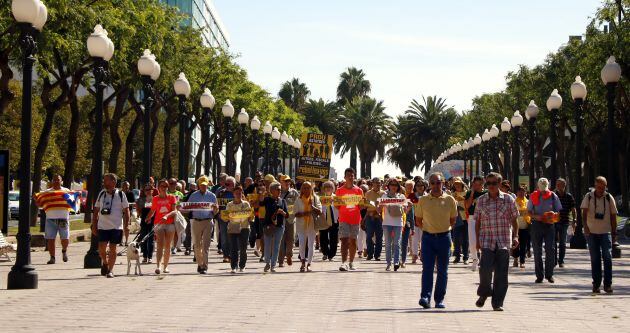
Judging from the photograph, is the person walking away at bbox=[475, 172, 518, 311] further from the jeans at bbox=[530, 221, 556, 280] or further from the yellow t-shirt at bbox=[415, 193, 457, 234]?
the jeans at bbox=[530, 221, 556, 280]

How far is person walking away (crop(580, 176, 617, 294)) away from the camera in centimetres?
1752

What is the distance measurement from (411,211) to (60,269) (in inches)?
257

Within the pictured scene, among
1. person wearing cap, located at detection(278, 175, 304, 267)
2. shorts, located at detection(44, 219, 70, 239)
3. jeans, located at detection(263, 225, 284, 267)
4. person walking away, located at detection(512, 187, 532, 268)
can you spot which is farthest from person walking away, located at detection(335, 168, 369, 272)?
shorts, located at detection(44, 219, 70, 239)

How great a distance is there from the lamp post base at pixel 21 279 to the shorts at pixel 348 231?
7247mm

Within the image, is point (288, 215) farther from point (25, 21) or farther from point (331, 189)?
point (25, 21)

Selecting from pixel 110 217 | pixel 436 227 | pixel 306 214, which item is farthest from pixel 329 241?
pixel 436 227

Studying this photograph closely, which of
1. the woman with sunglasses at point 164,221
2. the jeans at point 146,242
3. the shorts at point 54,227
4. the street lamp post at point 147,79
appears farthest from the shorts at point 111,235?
the street lamp post at point 147,79

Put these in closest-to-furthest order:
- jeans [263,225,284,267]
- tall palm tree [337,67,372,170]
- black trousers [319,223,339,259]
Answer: jeans [263,225,284,267]
black trousers [319,223,339,259]
tall palm tree [337,67,372,170]

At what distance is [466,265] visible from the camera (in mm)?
24453

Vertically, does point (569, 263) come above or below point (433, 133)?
below

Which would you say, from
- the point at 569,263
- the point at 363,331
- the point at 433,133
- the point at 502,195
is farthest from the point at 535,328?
the point at 433,133

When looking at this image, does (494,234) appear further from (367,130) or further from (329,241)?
(367,130)

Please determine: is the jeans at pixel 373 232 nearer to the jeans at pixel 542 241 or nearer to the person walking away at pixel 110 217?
the jeans at pixel 542 241

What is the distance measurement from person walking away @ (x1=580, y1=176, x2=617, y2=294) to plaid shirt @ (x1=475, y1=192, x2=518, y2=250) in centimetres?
337
